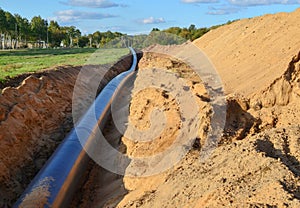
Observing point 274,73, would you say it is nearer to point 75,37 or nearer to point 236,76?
point 236,76

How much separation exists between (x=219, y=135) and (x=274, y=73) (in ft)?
10.4

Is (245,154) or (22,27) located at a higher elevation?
(22,27)

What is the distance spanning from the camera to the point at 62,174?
826 centimetres

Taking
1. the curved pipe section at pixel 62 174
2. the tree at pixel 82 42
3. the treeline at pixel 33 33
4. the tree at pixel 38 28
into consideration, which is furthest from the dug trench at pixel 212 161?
the tree at pixel 82 42

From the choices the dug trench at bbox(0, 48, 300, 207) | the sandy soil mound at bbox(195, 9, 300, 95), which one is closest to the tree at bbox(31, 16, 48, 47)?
the sandy soil mound at bbox(195, 9, 300, 95)

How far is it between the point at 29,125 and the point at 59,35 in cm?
7286

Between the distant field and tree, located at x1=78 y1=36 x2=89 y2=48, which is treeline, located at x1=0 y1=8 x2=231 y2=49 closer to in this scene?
tree, located at x1=78 y1=36 x2=89 y2=48

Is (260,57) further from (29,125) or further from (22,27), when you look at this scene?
(22,27)

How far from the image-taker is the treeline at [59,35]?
47188mm

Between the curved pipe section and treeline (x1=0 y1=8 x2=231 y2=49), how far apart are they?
104ft

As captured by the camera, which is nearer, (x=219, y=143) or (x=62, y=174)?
(x=219, y=143)

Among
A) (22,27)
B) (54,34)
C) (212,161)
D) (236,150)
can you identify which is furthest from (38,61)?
(54,34)

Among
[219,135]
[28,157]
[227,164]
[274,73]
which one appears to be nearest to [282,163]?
[227,164]

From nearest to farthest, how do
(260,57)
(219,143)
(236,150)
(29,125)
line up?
(236,150), (219,143), (29,125), (260,57)
